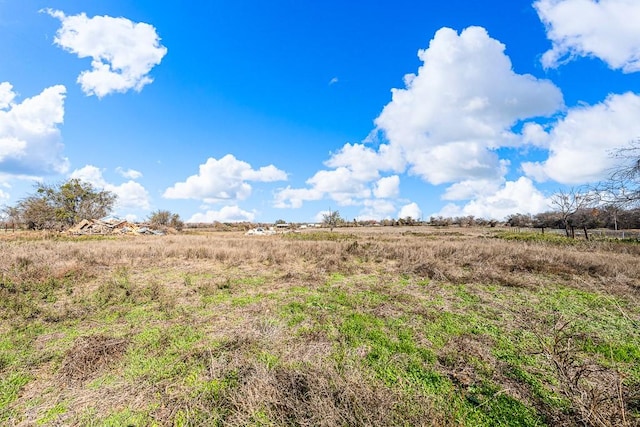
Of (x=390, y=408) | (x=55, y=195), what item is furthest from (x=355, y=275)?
(x=55, y=195)

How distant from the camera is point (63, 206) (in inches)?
1618

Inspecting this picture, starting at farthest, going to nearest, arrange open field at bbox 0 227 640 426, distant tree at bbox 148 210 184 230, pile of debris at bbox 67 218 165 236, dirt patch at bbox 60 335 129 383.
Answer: distant tree at bbox 148 210 184 230 → pile of debris at bbox 67 218 165 236 → dirt patch at bbox 60 335 129 383 → open field at bbox 0 227 640 426

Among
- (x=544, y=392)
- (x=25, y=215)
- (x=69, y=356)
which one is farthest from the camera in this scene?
(x=25, y=215)

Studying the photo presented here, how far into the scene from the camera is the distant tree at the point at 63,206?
38906 mm

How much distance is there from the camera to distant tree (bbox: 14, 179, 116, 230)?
1532 inches

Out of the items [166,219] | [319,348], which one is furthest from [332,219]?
[319,348]

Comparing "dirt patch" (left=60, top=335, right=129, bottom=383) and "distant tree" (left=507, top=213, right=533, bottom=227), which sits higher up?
"distant tree" (left=507, top=213, right=533, bottom=227)

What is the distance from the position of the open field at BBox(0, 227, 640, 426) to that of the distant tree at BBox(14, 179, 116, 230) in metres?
40.0

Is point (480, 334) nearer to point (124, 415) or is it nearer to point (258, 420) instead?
point (258, 420)

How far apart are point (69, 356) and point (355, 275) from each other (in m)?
7.70

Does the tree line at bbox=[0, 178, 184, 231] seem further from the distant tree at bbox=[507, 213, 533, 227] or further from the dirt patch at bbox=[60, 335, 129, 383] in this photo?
the distant tree at bbox=[507, 213, 533, 227]

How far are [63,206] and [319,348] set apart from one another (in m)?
52.6

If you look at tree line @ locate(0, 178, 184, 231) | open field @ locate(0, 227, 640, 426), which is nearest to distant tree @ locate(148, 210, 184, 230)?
tree line @ locate(0, 178, 184, 231)

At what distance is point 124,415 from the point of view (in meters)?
3.01
